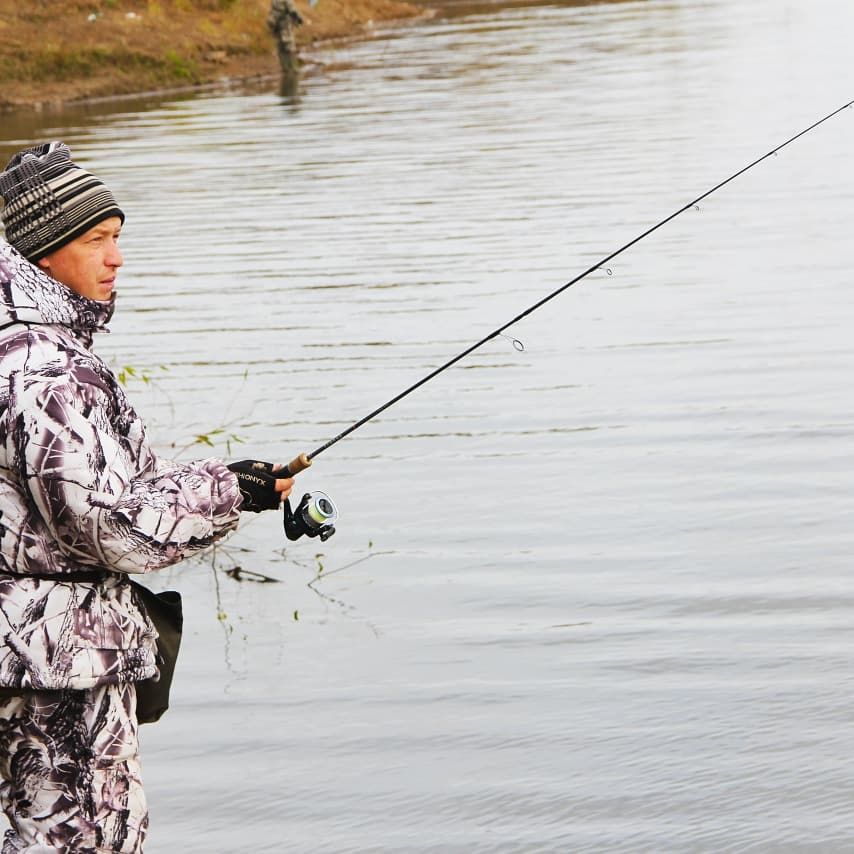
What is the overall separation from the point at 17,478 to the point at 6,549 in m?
0.12

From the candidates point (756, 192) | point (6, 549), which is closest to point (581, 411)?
point (6, 549)

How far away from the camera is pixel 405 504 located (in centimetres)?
664

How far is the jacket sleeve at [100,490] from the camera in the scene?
2.77 metres

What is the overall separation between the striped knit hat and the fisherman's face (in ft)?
0.05

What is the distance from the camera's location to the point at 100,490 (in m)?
2.82

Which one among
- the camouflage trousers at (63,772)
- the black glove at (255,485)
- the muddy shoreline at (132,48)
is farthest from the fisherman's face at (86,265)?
the muddy shoreline at (132,48)

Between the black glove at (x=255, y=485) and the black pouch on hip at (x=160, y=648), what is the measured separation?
24 cm

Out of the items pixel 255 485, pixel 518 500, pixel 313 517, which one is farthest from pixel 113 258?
pixel 518 500

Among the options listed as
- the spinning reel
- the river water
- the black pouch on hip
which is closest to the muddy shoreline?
the river water

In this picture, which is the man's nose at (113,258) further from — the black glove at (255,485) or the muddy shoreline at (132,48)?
the muddy shoreline at (132,48)

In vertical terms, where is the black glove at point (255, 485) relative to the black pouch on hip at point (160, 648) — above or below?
above

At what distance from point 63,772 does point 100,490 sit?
0.50 metres

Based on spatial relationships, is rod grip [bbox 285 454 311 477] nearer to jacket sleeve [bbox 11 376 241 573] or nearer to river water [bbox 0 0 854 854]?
jacket sleeve [bbox 11 376 241 573]

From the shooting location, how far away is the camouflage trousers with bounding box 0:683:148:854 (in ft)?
9.46
